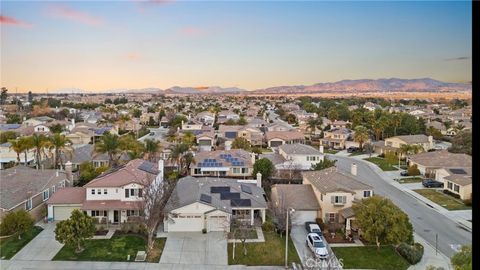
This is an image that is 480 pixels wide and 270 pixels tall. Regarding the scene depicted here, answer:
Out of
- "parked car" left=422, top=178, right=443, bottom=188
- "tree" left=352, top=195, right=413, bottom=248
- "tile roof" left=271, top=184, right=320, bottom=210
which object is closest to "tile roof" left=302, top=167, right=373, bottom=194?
"tile roof" left=271, top=184, right=320, bottom=210

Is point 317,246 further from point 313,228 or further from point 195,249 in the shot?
point 195,249

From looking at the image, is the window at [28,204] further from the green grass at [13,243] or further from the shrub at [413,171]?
the shrub at [413,171]

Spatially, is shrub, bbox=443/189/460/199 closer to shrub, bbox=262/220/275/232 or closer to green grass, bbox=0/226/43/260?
shrub, bbox=262/220/275/232

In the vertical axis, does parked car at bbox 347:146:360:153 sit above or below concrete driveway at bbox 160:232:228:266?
above

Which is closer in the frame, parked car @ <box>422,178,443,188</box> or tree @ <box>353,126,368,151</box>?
parked car @ <box>422,178,443,188</box>

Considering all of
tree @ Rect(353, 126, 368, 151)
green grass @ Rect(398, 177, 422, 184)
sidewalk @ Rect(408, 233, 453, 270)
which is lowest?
sidewalk @ Rect(408, 233, 453, 270)

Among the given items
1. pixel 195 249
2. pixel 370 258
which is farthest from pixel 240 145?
pixel 370 258
